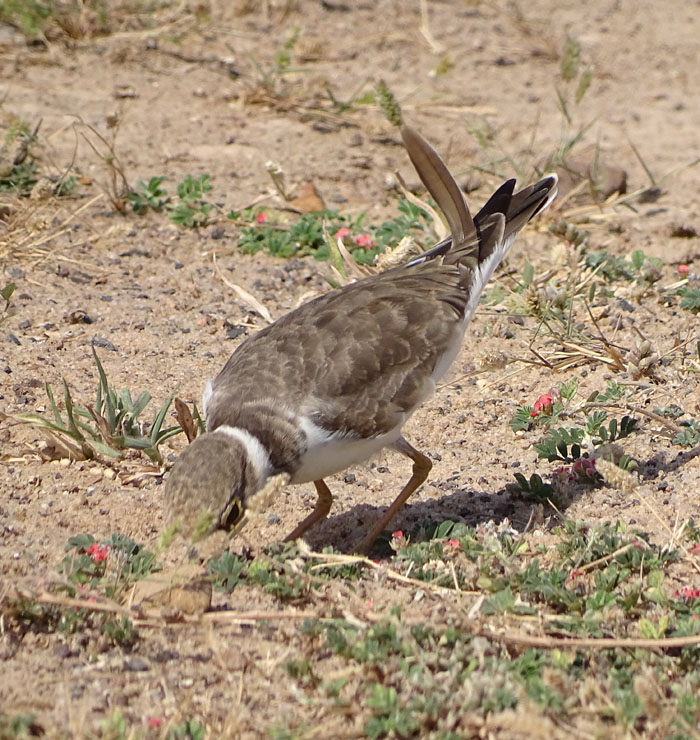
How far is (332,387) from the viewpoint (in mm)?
4477

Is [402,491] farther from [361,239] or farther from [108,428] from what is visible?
[361,239]

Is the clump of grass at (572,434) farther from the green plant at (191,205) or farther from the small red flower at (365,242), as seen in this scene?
the green plant at (191,205)

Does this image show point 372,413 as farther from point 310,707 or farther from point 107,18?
point 107,18

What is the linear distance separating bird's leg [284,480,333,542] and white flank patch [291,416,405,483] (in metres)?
0.21

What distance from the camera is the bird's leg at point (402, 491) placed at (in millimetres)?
4531

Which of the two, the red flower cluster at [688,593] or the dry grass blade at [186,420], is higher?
the red flower cluster at [688,593]

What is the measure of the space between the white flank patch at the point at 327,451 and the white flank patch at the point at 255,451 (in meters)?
0.18

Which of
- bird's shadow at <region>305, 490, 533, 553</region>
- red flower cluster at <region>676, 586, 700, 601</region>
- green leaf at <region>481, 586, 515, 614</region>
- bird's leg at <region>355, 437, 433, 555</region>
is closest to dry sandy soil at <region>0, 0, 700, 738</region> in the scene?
bird's shadow at <region>305, 490, 533, 553</region>

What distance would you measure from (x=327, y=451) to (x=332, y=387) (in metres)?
0.28

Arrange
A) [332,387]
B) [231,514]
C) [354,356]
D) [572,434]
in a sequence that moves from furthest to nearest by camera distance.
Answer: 1. [572,434]
2. [354,356]
3. [332,387]
4. [231,514]

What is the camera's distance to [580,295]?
6.51m

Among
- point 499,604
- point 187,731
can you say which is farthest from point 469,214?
point 187,731

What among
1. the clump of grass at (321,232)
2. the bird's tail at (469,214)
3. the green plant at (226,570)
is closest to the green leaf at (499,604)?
the green plant at (226,570)

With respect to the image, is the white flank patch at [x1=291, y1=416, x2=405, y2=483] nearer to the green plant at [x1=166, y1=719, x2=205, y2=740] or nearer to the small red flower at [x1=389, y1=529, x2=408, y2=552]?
the small red flower at [x1=389, y1=529, x2=408, y2=552]
